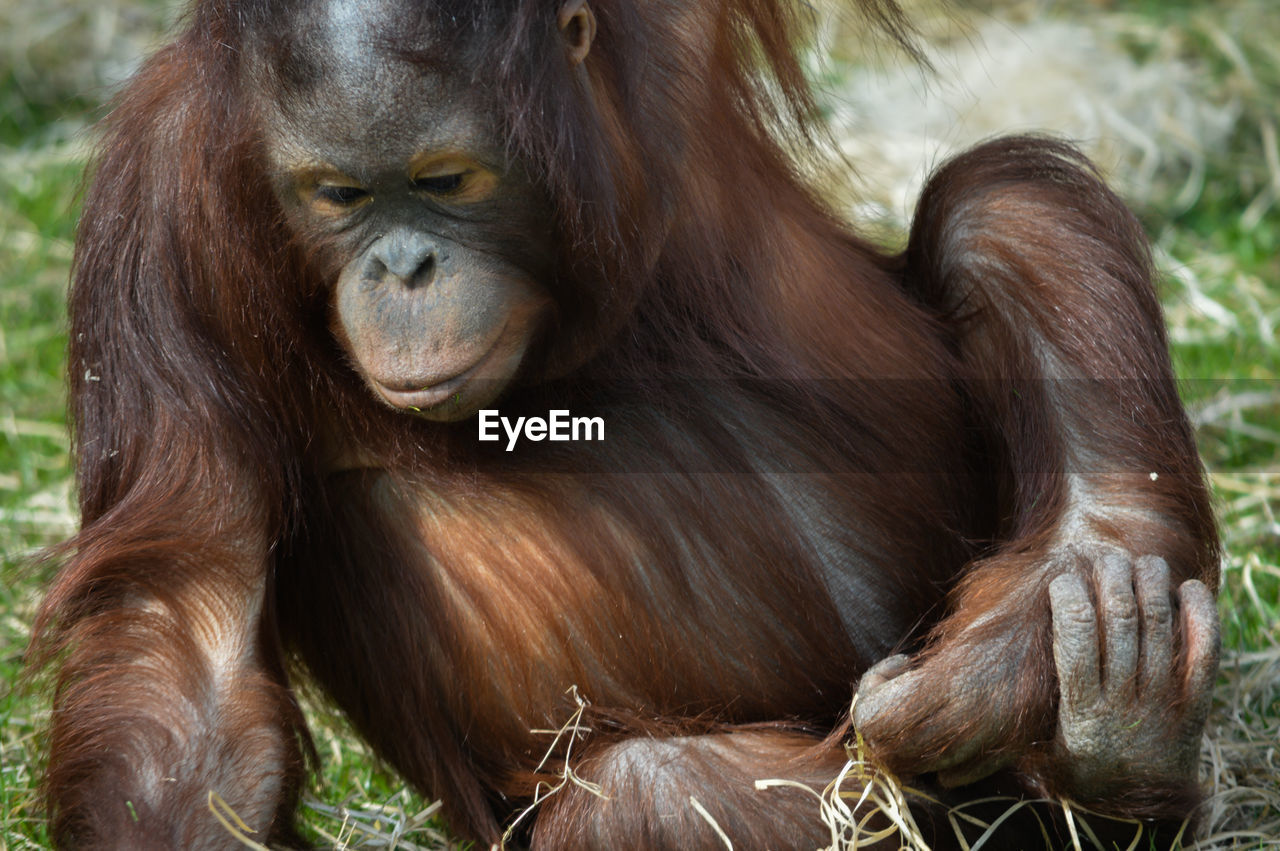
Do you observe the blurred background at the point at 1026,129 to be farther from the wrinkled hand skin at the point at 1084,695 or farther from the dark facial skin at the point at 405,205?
the dark facial skin at the point at 405,205

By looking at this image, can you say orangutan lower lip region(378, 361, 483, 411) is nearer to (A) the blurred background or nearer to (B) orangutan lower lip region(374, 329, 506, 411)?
(B) orangutan lower lip region(374, 329, 506, 411)

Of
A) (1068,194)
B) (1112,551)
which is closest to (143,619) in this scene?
(1112,551)

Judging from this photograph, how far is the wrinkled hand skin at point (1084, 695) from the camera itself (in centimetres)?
247

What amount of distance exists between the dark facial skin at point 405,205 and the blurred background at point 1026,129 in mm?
637

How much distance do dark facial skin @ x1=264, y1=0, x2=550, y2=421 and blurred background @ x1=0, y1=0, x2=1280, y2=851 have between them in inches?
25.1

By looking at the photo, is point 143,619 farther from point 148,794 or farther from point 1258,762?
point 1258,762

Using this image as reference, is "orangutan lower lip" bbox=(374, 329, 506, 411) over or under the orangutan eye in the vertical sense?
under

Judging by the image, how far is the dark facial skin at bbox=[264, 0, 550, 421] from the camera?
235 centimetres

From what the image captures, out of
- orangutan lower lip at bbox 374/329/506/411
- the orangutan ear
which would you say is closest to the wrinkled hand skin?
orangutan lower lip at bbox 374/329/506/411

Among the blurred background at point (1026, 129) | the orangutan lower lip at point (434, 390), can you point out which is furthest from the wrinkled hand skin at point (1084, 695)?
the orangutan lower lip at point (434, 390)

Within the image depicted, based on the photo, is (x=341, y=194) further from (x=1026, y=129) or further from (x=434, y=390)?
(x=1026, y=129)

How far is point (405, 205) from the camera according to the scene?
2.41 m

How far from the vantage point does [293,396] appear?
2693mm

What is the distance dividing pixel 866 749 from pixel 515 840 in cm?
73
